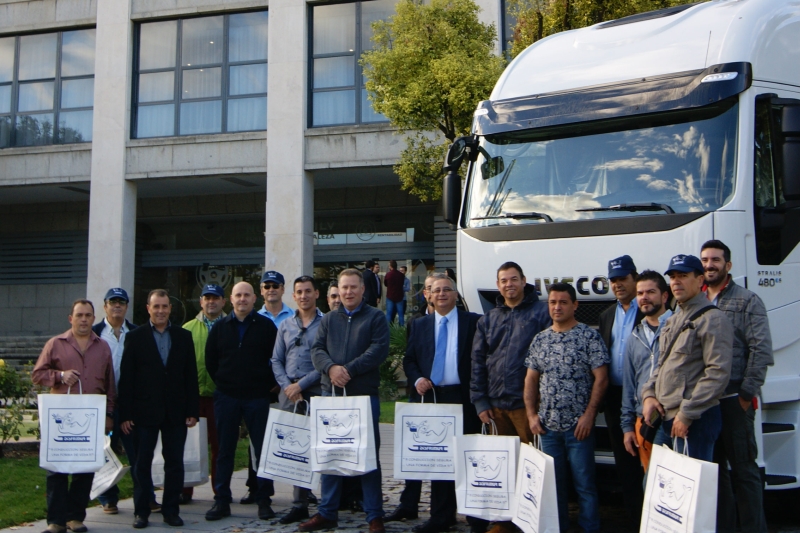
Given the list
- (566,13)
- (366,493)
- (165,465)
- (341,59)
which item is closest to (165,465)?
(165,465)

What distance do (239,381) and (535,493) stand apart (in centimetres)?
281

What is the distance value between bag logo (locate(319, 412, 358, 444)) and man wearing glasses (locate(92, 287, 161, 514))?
175 cm

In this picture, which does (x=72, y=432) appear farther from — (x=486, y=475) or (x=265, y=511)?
(x=486, y=475)

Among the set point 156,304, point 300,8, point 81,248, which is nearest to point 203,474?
point 156,304

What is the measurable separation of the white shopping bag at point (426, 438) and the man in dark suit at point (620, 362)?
1.12m

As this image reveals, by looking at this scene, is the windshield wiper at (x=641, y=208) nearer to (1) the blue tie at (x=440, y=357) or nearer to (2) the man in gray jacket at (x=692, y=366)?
(2) the man in gray jacket at (x=692, y=366)

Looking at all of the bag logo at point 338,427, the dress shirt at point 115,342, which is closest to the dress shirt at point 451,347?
the bag logo at point 338,427

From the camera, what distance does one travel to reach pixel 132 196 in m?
21.2

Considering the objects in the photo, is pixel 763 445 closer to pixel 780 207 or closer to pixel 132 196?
pixel 780 207

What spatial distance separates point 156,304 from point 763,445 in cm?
480

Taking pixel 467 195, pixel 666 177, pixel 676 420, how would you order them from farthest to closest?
pixel 467 195 < pixel 666 177 < pixel 676 420

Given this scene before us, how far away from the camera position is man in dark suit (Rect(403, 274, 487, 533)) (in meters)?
6.67

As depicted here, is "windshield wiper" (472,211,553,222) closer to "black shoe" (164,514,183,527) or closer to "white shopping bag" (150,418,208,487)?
"white shopping bag" (150,418,208,487)

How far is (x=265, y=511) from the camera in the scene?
7125mm
